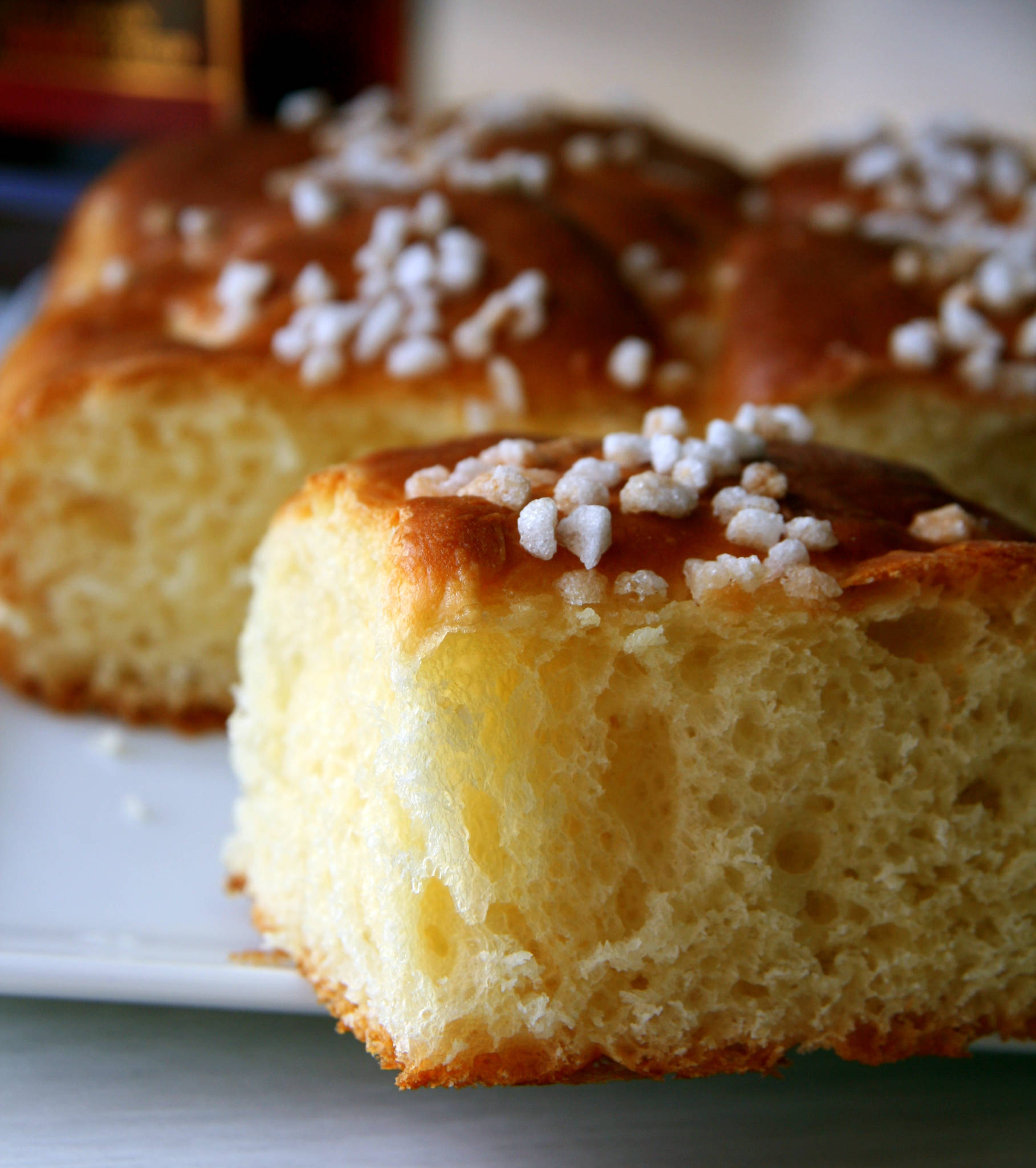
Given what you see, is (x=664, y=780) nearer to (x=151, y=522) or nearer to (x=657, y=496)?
(x=657, y=496)

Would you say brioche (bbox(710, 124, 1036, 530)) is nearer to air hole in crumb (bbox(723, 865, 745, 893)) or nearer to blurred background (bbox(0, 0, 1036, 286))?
air hole in crumb (bbox(723, 865, 745, 893))

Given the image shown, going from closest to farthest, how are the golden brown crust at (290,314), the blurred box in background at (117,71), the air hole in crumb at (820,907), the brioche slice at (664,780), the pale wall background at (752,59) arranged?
1. the brioche slice at (664,780)
2. the air hole in crumb at (820,907)
3. the golden brown crust at (290,314)
4. the blurred box in background at (117,71)
5. the pale wall background at (752,59)

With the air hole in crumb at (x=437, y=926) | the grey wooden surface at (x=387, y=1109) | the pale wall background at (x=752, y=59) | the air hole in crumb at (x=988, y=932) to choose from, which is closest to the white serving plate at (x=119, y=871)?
the grey wooden surface at (x=387, y=1109)

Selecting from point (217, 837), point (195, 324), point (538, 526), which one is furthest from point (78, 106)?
point (538, 526)

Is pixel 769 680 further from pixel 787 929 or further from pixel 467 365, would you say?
pixel 467 365

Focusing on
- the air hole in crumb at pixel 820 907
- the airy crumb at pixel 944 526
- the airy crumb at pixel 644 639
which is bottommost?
the air hole in crumb at pixel 820 907

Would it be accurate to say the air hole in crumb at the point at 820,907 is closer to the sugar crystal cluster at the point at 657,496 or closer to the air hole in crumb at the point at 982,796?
the air hole in crumb at the point at 982,796
